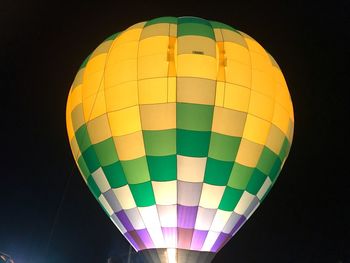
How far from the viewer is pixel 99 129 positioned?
237 inches

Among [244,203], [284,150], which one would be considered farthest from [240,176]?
[284,150]

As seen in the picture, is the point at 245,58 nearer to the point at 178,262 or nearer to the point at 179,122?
the point at 179,122

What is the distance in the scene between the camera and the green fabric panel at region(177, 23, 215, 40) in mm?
6263

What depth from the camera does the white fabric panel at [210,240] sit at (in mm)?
5630

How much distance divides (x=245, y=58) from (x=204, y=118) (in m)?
1.26

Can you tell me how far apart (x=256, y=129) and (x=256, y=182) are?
83 centimetres

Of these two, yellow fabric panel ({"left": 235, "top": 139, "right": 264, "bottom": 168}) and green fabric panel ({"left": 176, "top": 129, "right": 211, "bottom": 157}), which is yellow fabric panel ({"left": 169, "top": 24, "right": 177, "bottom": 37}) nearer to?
green fabric panel ({"left": 176, "top": 129, "right": 211, "bottom": 157})

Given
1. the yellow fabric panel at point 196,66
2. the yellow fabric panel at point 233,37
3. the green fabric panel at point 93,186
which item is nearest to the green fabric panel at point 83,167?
the green fabric panel at point 93,186

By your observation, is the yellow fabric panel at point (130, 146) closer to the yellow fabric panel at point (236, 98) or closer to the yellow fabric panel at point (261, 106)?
the yellow fabric panel at point (236, 98)

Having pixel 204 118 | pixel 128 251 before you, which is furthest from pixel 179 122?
pixel 128 251

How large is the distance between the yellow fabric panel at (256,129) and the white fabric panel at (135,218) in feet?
6.43

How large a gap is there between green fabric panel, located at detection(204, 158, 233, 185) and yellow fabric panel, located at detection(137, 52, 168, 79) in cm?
147

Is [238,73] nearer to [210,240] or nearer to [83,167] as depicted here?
[210,240]

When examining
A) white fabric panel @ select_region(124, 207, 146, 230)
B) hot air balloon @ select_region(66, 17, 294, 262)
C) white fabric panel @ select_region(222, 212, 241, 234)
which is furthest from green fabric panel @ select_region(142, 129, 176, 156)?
white fabric panel @ select_region(222, 212, 241, 234)
